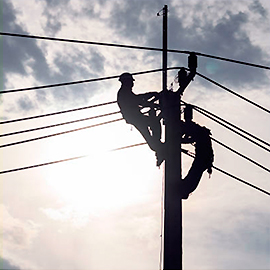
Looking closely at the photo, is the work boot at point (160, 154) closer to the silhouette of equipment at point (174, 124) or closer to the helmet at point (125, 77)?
the silhouette of equipment at point (174, 124)

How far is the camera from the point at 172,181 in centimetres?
1022

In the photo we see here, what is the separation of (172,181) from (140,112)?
84.8 inches

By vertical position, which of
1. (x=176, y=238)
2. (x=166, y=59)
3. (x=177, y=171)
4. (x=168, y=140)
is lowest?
(x=176, y=238)

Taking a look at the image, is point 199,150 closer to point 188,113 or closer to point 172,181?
point 188,113

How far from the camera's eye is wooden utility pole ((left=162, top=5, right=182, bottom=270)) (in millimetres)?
9602

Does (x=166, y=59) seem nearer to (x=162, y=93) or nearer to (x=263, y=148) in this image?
(x=162, y=93)

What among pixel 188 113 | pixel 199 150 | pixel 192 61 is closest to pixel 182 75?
pixel 192 61

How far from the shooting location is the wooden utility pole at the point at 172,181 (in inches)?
378

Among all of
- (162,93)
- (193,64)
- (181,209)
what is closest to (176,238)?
(181,209)

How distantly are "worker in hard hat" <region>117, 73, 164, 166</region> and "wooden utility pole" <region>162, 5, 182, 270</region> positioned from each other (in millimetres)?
346

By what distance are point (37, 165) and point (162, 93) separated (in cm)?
418

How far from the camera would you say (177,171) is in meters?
10.3

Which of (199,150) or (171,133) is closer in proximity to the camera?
(171,133)

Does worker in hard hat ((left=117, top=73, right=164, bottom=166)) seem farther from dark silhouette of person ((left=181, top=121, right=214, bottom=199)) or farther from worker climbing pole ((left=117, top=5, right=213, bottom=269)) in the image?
dark silhouette of person ((left=181, top=121, right=214, bottom=199))
